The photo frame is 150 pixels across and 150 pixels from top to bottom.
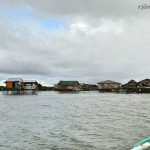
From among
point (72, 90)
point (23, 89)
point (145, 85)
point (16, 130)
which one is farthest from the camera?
point (72, 90)

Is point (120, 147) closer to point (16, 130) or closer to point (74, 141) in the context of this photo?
point (74, 141)

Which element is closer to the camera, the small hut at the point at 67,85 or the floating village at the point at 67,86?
the floating village at the point at 67,86

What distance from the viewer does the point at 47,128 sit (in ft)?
81.7

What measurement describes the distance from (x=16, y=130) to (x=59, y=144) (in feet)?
21.0

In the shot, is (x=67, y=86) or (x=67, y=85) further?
(x=67, y=86)

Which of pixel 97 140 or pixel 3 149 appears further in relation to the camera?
pixel 97 140

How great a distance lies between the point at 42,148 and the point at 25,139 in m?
2.82

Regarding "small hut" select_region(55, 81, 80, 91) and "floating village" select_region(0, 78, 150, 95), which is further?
"small hut" select_region(55, 81, 80, 91)

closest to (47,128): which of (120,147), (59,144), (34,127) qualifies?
(34,127)

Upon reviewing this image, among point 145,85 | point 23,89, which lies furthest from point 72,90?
point 23,89

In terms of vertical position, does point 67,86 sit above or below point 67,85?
below

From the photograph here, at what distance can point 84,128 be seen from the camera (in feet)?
82.8

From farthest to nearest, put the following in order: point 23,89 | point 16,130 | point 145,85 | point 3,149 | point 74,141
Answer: point 145,85
point 23,89
point 16,130
point 74,141
point 3,149

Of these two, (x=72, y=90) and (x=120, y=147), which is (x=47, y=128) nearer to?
(x=120, y=147)
